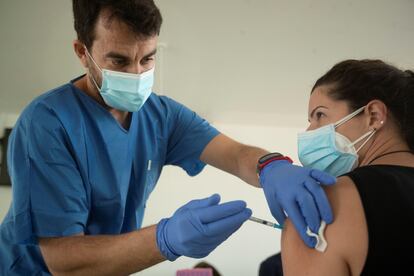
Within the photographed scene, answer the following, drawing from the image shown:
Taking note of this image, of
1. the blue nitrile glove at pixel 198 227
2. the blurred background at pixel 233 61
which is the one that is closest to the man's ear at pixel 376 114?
the blue nitrile glove at pixel 198 227

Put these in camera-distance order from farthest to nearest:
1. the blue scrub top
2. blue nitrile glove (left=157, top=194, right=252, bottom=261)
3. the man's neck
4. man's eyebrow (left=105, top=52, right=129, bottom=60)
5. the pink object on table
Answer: the pink object on table, the man's neck, man's eyebrow (left=105, top=52, right=129, bottom=60), the blue scrub top, blue nitrile glove (left=157, top=194, right=252, bottom=261)

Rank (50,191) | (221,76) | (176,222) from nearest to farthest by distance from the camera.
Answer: (176,222) → (50,191) → (221,76)

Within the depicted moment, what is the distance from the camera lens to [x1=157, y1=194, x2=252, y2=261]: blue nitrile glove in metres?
0.87

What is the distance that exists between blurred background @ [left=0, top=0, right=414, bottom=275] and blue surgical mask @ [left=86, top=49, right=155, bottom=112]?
3.78ft

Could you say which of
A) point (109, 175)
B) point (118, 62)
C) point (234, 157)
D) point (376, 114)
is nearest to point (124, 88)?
point (118, 62)

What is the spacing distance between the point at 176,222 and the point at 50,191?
15.4 inches

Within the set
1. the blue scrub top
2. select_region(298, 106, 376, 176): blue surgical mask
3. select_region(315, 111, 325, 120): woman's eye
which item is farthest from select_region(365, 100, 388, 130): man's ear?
the blue scrub top

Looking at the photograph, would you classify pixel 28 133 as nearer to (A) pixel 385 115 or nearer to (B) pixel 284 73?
(A) pixel 385 115

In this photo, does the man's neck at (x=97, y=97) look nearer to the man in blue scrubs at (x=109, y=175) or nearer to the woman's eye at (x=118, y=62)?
the man in blue scrubs at (x=109, y=175)

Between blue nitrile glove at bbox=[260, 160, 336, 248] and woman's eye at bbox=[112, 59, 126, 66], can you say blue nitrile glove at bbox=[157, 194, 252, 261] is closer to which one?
blue nitrile glove at bbox=[260, 160, 336, 248]

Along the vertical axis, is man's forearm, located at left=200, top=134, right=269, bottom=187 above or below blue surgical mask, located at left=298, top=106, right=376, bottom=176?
below

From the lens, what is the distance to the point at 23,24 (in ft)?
7.29

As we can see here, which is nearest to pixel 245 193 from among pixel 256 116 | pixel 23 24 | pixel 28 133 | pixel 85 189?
pixel 256 116

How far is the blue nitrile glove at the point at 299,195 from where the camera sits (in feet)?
2.52
